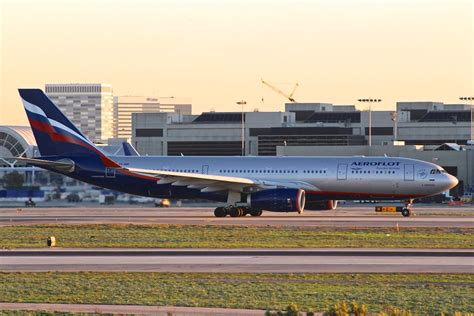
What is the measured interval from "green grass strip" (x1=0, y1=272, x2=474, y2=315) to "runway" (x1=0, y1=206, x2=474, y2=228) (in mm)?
26595

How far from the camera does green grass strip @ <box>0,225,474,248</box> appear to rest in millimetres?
46906

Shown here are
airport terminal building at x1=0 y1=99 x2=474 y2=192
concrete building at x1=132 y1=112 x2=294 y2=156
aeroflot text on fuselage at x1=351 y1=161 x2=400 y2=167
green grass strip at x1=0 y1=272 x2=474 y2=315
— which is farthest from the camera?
concrete building at x1=132 y1=112 x2=294 y2=156

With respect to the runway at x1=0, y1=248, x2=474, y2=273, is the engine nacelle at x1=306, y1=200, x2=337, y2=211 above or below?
above

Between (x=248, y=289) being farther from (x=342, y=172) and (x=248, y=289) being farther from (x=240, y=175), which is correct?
(x=240, y=175)

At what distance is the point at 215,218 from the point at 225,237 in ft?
58.1

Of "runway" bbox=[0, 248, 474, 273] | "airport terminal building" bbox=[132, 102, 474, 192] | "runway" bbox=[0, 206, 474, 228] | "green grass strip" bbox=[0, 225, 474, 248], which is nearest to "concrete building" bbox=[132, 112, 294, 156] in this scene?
"airport terminal building" bbox=[132, 102, 474, 192]

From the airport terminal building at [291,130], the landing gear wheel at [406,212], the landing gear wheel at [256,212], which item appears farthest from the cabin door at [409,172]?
the airport terminal building at [291,130]

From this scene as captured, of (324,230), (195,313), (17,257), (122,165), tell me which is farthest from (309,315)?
(122,165)

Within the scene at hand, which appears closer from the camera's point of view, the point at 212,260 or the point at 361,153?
the point at 212,260

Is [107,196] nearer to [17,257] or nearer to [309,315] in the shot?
[17,257]

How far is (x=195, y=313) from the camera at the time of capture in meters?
26.2

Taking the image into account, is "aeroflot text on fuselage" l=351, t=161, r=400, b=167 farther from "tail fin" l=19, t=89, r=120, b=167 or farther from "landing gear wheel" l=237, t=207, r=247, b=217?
"tail fin" l=19, t=89, r=120, b=167

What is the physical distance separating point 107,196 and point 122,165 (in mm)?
12389

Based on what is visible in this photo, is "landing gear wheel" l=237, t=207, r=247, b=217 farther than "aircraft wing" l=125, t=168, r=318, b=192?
Yes
